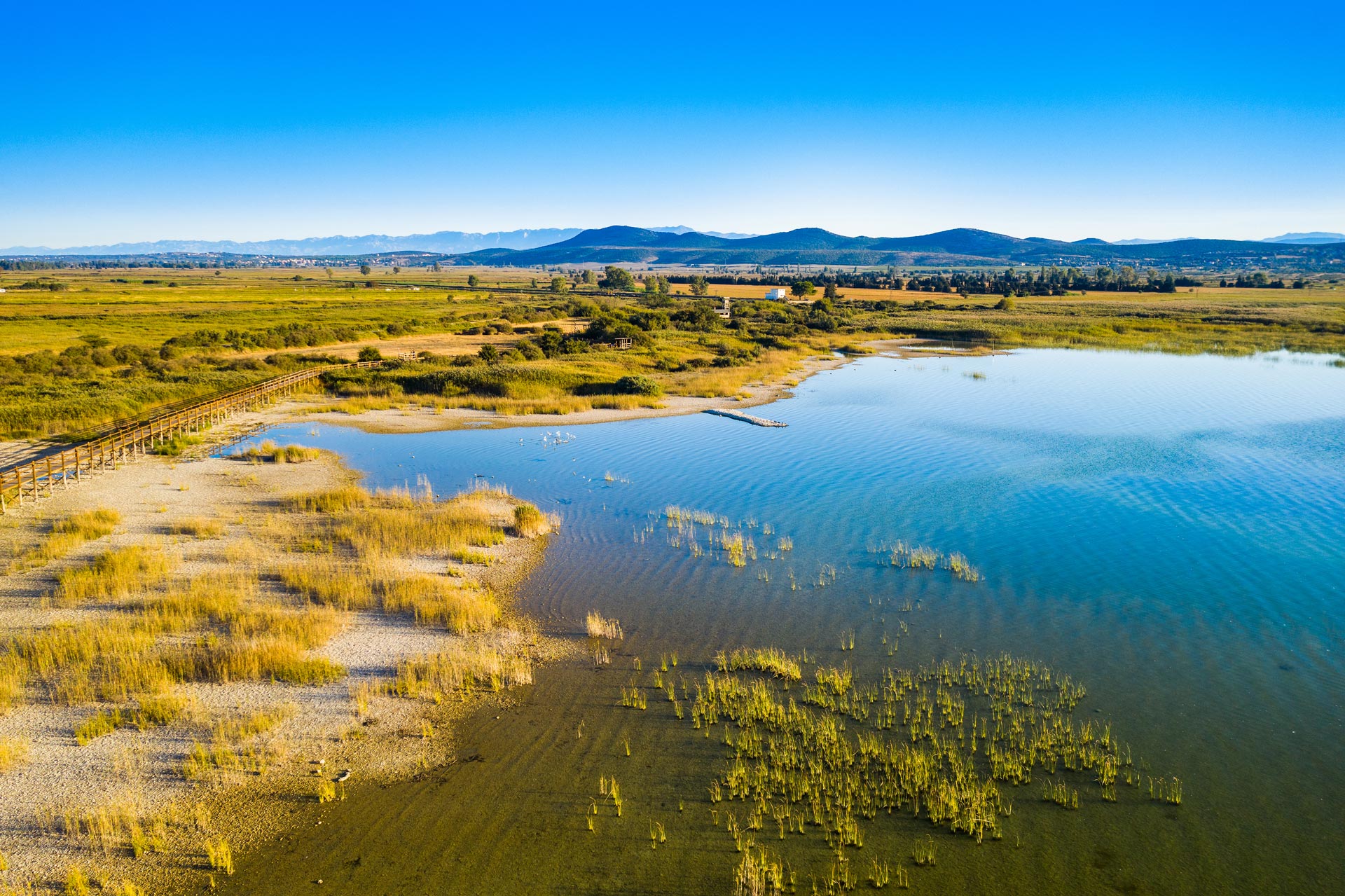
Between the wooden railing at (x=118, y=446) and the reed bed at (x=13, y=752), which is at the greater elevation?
the wooden railing at (x=118, y=446)

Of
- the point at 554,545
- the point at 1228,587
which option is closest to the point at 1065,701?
the point at 1228,587

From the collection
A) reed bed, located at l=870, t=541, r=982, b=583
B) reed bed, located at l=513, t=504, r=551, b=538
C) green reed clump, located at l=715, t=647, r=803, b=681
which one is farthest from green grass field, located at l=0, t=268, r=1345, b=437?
green reed clump, located at l=715, t=647, r=803, b=681

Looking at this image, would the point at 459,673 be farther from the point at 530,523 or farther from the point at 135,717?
the point at 530,523

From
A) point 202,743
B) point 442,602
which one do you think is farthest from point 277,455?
point 202,743

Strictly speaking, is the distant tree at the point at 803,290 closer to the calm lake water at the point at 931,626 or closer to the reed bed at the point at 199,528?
the calm lake water at the point at 931,626

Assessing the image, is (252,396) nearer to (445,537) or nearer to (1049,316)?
(445,537)

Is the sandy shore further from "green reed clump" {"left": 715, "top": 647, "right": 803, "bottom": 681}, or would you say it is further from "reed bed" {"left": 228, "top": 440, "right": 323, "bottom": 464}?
"reed bed" {"left": 228, "top": 440, "right": 323, "bottom": 464}

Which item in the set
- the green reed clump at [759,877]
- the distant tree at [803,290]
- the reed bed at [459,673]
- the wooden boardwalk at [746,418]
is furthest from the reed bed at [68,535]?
the distant tree at [803,290]
